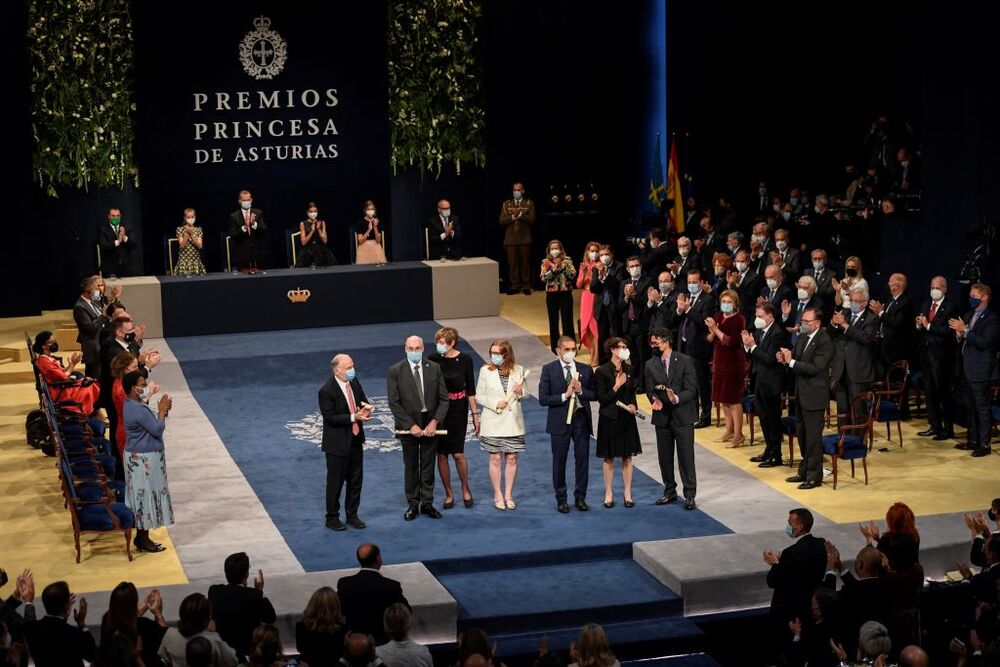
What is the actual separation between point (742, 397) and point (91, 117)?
1204cm

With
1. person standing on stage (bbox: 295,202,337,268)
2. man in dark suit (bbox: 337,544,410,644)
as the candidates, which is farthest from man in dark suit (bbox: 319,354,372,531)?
person standing on stage (bbox: 295,202,337,268)

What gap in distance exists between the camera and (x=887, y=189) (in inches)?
818

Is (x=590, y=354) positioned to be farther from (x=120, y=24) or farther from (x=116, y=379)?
(x=120, y=24)

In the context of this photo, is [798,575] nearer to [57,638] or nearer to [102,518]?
[57,638]

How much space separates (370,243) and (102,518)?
11.3 metres

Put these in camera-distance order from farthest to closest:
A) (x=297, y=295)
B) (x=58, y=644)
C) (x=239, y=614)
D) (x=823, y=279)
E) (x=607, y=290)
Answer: (x=297, y=295) → (x=607, y=290) → (x=823, y=279) → (x=239, y=614) → (x=58, y=644)

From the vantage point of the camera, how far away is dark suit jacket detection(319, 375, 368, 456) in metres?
12.5

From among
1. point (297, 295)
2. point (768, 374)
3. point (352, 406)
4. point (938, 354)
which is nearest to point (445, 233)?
point (297, 295)

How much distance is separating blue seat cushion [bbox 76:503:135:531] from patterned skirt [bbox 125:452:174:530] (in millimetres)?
82

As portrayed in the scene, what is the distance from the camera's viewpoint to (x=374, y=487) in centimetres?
1416

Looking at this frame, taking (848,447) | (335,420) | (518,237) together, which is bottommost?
(848,447)

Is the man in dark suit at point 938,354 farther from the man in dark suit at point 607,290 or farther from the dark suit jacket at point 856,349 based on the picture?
the man in dark suit at point 607,290

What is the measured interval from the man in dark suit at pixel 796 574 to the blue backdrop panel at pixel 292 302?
12765 millimetres

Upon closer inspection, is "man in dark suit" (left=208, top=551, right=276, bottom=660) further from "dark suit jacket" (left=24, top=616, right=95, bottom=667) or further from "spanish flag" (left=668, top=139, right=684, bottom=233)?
"spanish flag" (left=668, top=139, right=684, bottom=233)
